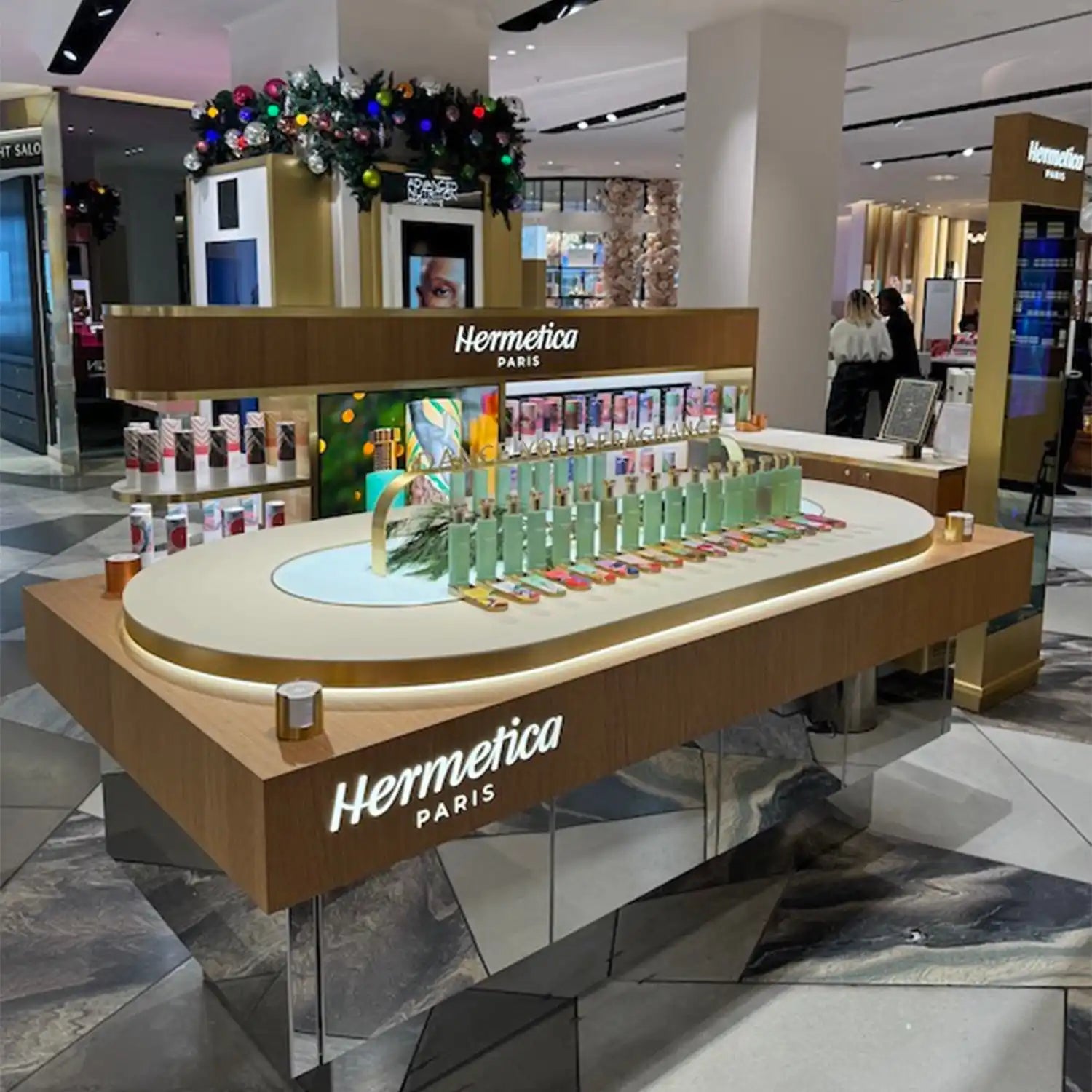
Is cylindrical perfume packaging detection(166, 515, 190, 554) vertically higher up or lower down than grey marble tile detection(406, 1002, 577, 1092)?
higher up

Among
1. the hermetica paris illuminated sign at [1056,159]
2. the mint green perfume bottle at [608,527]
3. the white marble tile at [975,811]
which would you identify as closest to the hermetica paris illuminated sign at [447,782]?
the mint green perfume bottle at [608,527]

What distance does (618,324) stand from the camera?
5105 millimetres

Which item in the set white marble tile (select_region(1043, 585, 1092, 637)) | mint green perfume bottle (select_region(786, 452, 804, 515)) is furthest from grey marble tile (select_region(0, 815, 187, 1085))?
white marble tile (select_region(1043, 585, 1092, 637))

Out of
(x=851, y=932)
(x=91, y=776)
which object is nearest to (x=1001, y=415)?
(x=851, y=932)

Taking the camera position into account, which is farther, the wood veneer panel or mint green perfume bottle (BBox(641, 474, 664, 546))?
mint green perfume bottle (BBox(641, 474, 664, 546))

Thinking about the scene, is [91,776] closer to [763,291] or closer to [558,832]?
[558,832]

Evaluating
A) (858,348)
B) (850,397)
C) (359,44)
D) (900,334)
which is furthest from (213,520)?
(900,334)

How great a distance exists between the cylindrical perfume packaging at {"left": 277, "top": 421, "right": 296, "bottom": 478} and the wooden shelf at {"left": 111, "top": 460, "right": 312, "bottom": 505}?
0.02m

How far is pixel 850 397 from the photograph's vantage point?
362 inches

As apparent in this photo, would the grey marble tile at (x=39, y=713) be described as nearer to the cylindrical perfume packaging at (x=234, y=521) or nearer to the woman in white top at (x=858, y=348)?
the cylindrical perfume packaging at (x=234, y=521)

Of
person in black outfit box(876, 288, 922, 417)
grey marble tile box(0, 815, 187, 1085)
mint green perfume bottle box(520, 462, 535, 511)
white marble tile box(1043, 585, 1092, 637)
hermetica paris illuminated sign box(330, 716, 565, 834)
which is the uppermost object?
person in black outfit box(876, 288, 922, 417)

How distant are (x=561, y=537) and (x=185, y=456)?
202cm

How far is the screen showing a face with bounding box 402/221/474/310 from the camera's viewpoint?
6.75 metres

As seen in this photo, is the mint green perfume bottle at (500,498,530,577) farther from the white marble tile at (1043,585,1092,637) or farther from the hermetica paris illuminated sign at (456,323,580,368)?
the white marble tile at (1043,585,1092,637)
